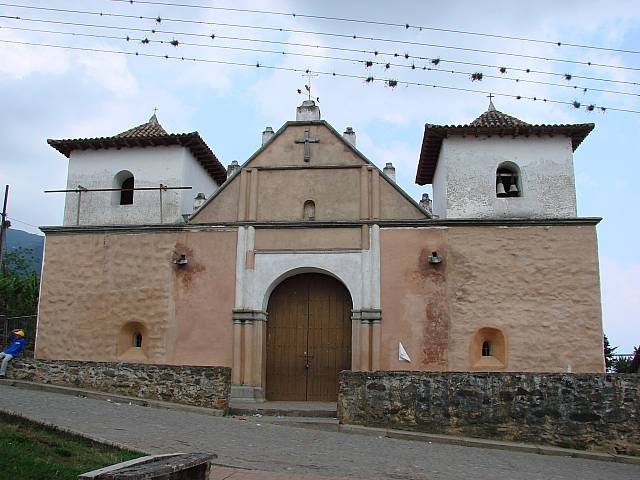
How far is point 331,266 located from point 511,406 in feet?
24.1

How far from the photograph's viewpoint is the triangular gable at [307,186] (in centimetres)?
1945

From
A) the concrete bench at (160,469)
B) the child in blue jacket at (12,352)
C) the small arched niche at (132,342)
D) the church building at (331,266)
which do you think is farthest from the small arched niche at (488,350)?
the concrete bench at (160,469)

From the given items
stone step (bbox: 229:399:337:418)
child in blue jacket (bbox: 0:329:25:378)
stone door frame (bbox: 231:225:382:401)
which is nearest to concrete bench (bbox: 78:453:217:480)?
stone step (bbox: 229:399:337:418)

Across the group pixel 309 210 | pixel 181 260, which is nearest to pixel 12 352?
pixel 181 260

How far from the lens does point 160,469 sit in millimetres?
6344

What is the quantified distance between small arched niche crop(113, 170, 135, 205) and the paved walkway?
324 inches

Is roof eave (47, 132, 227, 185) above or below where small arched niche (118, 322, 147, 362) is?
above

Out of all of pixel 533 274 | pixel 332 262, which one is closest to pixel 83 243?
pixel 332 262

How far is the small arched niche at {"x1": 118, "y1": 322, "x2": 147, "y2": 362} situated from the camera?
19.3m

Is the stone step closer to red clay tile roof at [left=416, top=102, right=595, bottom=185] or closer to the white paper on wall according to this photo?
the white paper on wall

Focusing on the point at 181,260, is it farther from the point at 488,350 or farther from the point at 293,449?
the point at 293,449

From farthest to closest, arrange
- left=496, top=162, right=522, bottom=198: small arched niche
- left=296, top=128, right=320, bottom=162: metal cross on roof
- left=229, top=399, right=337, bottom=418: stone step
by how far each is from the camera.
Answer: left=296, top=128, right=320, bottom=162: metal cross on roof, left=496, top=162, right=522, bottom=198: small arched niche, left=229, top=399, right=337, bottom=418: stone step

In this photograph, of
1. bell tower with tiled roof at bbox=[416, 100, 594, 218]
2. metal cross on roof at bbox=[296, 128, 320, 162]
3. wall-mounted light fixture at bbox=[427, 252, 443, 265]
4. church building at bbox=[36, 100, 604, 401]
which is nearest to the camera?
church building at bbox=[36, 100, 604, 401]

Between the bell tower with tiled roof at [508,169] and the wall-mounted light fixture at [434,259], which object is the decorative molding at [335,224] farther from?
the wall-mounted light fixture at [434,259]
